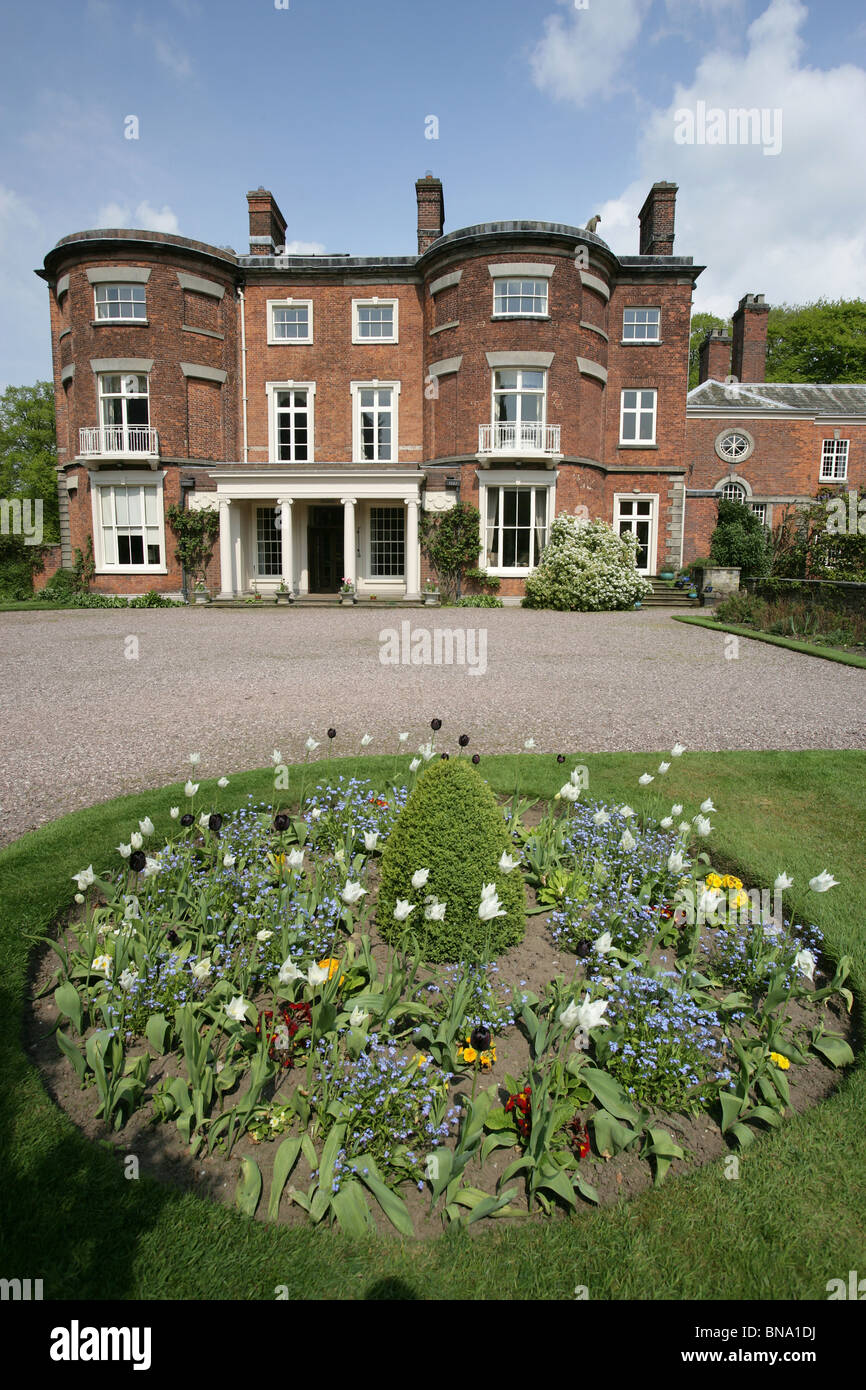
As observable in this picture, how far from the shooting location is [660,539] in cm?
2633

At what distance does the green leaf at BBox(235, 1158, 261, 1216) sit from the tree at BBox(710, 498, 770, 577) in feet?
91.6

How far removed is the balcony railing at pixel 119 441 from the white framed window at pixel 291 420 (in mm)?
4037

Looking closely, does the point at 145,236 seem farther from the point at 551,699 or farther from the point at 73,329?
the point at 551,699

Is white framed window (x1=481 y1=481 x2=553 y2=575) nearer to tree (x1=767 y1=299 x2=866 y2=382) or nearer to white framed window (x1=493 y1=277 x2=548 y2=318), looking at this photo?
white framed window (x1=493 y1=277 x2=548 y2=318)

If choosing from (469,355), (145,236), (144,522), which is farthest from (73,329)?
(469,355)

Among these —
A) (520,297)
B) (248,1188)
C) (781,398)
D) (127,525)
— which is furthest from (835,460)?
(248,1188)

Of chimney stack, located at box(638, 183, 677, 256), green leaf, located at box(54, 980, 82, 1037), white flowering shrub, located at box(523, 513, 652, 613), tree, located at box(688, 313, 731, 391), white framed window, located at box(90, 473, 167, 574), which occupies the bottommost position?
green leaf, located at box(54, 980, 82, 1037)

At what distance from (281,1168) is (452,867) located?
1395 mm

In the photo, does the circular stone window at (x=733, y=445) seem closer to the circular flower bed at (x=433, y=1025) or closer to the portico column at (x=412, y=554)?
the portico column at (x=412, y=554)

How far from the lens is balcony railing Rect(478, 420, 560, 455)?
2314 centimetres

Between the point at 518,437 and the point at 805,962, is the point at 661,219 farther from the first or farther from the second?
the point at 805,962

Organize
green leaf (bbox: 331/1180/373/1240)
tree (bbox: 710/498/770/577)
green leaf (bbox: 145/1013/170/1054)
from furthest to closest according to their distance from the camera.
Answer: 1. tree (bbox: 710/498/770/577)
2. green leaf (bbox: 145/1013/170/1054)
3. green leaf (bbox: 331/1180/373/1240)

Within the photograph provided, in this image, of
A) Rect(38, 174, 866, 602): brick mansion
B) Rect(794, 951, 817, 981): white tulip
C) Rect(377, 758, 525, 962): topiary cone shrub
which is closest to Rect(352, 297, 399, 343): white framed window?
Rect(38, 174, 866, 602): brick mansion
